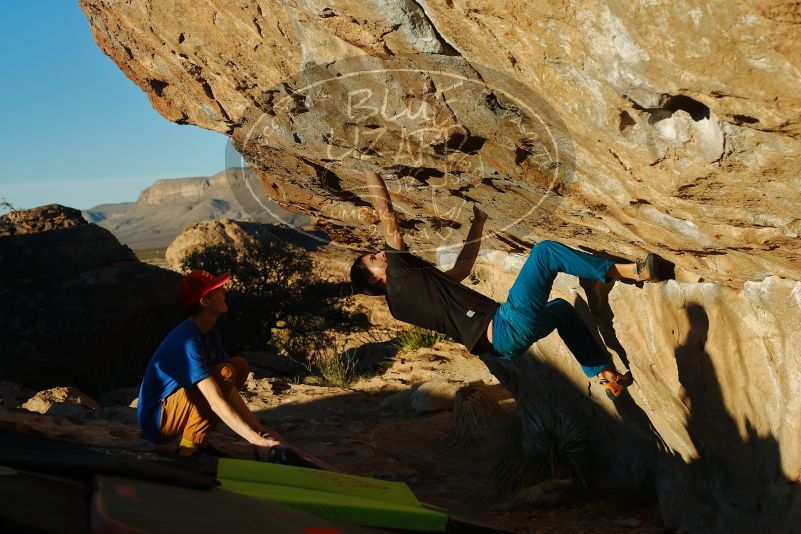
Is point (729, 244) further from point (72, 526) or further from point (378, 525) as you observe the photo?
point (72, 526)

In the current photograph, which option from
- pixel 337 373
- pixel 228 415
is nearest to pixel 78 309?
pixel 337 373

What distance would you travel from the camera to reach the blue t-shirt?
507 centimetres

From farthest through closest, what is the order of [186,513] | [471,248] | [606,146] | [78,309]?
1. [78,309]
2. [471,248]
3. [606,146]
4. [186,513]

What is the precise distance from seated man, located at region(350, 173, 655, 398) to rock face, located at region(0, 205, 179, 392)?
8.90 m

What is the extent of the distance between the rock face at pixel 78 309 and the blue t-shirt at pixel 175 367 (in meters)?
8.24

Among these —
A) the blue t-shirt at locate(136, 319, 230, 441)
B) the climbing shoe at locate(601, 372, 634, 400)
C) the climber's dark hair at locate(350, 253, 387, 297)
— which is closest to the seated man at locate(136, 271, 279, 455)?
the blue t-shirt at locate(136, 319, 230, 441)

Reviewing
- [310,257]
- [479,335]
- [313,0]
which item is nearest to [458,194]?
[479,335]

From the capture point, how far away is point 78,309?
1323cm

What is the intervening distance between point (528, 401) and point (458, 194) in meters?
2.62

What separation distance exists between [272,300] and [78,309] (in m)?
5.12

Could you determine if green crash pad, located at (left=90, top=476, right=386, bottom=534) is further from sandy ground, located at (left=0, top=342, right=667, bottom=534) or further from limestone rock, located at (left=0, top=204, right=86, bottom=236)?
limestone rock, located at (left=0, top=204, right=86, bottom=236)

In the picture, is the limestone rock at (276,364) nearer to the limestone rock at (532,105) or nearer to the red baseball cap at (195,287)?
the limestone rock at (532,105)

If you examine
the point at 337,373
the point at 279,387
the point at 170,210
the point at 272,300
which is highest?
the point at 170,210

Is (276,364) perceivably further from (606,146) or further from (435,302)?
(606,146)
